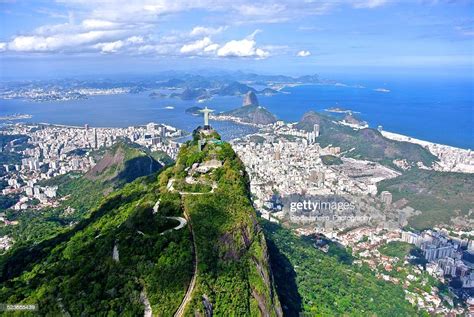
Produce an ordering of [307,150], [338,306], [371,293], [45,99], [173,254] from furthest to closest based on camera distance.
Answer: [45,99] → [307,150] → [371,293] → [338,306] → [173,254]

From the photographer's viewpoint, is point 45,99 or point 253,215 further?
point 45,99

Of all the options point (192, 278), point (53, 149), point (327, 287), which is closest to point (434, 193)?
point (327, 287)

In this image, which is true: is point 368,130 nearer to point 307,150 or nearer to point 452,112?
point 307,150

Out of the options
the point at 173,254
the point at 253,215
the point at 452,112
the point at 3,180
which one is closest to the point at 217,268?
the point at 173,254

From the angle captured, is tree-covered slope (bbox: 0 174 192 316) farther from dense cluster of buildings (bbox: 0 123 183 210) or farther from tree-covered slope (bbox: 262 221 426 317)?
dense cluster of buildings (bbox: 0 123 183 210)

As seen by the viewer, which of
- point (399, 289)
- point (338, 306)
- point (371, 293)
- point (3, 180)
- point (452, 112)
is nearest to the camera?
point (338, 306)

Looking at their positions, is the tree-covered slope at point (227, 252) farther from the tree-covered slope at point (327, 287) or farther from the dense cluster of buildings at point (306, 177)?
the dense cluster of buildings at point (306, 177)

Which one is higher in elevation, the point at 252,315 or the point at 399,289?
the point at 252,315
